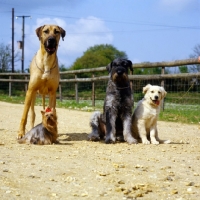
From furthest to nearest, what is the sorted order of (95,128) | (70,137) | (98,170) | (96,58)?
(96,58)
(70,137)
(95,128)
(98,170)

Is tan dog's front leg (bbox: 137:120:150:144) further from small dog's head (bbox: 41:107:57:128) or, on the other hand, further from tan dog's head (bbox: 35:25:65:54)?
tan dog's head (bbox: 35:25:65:54)

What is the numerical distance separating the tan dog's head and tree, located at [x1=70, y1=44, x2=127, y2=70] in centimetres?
4273

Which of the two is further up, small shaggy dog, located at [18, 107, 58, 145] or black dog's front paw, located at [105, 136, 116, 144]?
small shaggy dog, located at [18, 107, 58, 145]

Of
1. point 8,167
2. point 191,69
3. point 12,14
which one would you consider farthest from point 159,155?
point 12,14

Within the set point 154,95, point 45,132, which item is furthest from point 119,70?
point 45,132

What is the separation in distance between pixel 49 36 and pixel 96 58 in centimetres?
4882

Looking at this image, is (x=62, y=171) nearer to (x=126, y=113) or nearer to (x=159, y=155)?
(x=159, y=155)

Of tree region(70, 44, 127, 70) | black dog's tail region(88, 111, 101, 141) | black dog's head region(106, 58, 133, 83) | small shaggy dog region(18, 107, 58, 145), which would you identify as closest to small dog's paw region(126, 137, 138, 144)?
black dog's tail region(88, 111, 101, 141)

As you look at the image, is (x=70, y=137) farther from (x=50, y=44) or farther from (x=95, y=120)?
(x=50, y=44)

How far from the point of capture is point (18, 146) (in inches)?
289

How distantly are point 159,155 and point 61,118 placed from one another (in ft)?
20.8

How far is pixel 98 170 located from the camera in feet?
18.3

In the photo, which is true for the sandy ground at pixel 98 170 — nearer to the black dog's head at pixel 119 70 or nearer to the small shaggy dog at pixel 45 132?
the small shaggy dog at pixel 45 132

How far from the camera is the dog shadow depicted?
8.48m
